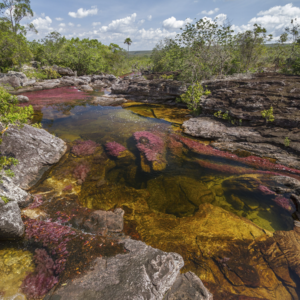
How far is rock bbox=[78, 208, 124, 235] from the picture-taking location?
799 centimetres

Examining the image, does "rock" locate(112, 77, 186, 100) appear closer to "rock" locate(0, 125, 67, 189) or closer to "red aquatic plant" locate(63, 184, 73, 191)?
"rock" locate(0, 125, 67, 189)

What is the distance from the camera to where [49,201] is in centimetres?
953

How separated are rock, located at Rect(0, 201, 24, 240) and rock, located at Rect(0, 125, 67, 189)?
3.86 metres

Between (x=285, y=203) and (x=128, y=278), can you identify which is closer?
(x=128, y=278)

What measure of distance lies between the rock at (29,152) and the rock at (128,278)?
8.23 metres

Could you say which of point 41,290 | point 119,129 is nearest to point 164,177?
point 41,290

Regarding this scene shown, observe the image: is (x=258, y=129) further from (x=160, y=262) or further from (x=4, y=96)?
(x=4, y=96)

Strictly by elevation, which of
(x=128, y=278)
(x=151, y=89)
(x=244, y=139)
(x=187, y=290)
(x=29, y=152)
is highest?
(x=151, y=89)

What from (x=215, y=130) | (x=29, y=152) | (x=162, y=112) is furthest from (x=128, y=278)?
(x=162, y=112)

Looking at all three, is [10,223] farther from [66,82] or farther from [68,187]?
[66,82]

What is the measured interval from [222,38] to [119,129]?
26.7 metres

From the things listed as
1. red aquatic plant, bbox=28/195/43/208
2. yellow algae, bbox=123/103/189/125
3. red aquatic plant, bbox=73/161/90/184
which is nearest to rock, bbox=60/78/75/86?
yellow algae, bbox=123/103/189/125

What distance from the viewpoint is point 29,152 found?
12375 millimetres

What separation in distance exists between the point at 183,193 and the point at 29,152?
1211cm
